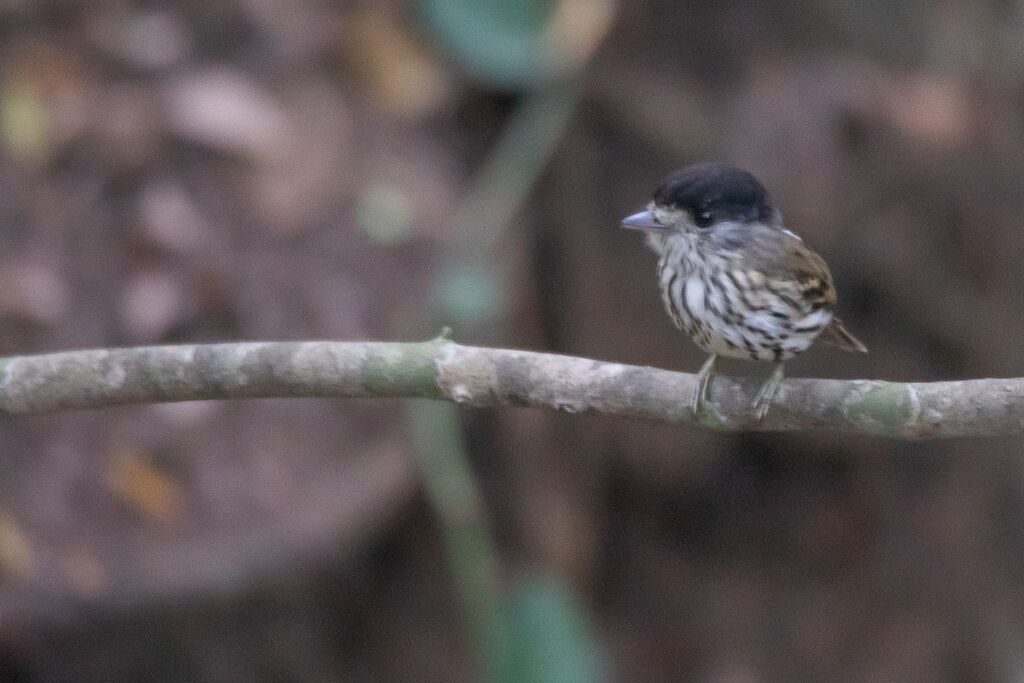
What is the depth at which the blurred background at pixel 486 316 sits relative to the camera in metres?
3.70

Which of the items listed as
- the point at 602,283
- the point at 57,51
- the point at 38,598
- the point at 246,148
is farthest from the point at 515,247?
the point at 38,598

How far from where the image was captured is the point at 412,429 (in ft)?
12.8

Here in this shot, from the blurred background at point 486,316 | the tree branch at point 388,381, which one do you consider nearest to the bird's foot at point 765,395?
the tree branch at point 388,381

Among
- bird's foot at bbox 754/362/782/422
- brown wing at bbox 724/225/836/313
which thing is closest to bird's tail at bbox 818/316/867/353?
brown wing at bbox 724/225/836/313

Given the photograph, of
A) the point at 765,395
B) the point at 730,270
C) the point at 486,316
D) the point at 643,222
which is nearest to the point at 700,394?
the point at 765,395

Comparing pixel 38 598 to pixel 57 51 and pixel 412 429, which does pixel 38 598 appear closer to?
pixel 412 429

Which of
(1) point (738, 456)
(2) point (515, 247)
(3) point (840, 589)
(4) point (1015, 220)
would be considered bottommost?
(3) point (840, 589)

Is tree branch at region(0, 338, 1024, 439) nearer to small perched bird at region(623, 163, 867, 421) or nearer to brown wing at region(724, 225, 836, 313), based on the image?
small perched bird at region(623, 163, 867, 421)

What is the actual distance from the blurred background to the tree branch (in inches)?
56.0

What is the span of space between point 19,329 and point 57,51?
1.41 m

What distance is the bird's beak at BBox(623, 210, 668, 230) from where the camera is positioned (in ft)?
7.63

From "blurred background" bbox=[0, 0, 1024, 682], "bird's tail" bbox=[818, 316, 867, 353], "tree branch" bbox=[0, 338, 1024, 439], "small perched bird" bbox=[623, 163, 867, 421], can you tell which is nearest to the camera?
"tree branch" bbox=[0, 338, 1024, 439]

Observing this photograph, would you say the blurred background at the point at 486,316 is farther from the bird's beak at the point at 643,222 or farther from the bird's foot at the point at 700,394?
the bird's foot at the point at 700,394

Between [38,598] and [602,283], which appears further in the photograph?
[602,283]
